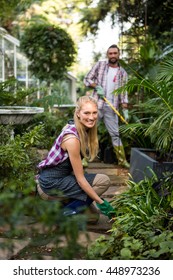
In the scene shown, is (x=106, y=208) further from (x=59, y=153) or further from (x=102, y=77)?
(x=102, y=77)

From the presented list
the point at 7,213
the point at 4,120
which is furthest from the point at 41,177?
the point at 7,213

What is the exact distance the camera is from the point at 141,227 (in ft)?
9.84

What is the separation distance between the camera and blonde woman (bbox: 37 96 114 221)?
11.5 feet

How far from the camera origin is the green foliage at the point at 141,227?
2.50m

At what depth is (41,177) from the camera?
12.2ft

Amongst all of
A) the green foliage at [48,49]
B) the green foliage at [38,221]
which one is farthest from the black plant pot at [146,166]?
the green foliage at [48,49]

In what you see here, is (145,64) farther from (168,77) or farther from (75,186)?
(75,186)

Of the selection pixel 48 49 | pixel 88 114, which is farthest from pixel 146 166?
pixel 48 49

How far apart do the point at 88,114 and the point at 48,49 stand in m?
7.68

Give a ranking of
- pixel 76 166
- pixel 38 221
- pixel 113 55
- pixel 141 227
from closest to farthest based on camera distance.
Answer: pixel 38 221 < pixel 141 227 < pixel 76 166 < pixel 113 55

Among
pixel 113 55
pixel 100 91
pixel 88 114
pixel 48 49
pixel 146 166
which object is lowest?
pixel 146 166

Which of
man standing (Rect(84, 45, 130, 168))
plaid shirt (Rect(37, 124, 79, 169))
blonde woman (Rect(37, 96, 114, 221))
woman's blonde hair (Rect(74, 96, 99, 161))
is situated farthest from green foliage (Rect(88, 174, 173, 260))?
man standing (Rect(84, 45, 130, 168))

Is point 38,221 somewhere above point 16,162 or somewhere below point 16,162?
above

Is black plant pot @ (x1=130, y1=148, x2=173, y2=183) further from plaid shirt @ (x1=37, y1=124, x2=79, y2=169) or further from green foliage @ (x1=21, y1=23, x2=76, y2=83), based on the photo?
green foliage @ (x1=21, y1=23, x2=76, y2=83)
